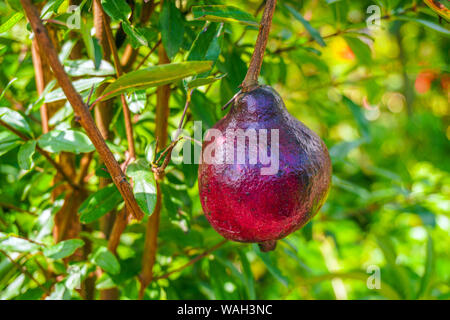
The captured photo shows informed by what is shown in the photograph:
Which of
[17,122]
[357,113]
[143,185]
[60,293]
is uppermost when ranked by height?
[357,113]

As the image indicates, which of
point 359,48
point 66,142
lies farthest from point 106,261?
point 359,48

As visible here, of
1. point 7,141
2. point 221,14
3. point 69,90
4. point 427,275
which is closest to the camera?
point 69,90

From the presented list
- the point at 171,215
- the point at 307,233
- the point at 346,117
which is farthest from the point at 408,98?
the point at 171,215

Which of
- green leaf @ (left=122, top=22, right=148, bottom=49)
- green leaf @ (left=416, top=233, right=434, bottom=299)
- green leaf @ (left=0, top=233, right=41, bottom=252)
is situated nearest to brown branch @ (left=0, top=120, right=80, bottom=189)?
green leaf @ (left=0, top=233, right=41, bottom=252)

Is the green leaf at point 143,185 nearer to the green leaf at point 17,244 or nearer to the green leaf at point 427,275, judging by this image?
the green leaf at point 17,244

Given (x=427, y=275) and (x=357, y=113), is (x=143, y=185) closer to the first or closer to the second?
(x=357, y=113)

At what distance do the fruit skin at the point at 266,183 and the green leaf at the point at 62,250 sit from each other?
0.22 meters

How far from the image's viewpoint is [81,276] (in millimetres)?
579

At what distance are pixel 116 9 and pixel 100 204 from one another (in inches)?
9.1

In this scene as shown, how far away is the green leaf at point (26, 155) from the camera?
48 cm

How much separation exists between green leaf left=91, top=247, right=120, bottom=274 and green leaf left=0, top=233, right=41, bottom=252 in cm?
7

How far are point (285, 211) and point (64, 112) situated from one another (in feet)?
1.17

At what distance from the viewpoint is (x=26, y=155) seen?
1.63ft

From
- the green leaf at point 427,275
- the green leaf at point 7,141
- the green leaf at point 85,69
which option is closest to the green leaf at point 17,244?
the green leaf at point 7,141
